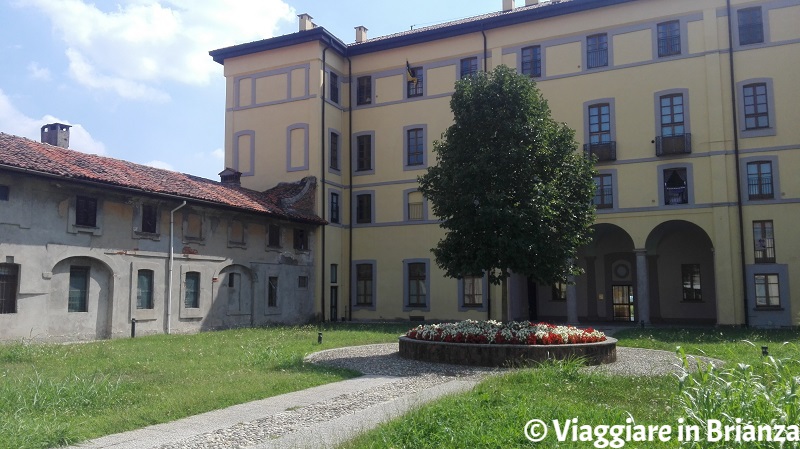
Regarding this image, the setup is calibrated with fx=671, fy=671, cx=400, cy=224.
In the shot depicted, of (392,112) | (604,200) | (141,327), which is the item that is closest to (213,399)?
(141,327)

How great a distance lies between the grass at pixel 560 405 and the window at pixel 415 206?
1947 centimetres

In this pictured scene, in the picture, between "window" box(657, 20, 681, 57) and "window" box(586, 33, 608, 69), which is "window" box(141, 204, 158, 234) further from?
"window" box(657, 20, 681, 57)

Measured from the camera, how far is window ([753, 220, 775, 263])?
25.6m

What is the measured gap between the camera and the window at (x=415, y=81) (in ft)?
106

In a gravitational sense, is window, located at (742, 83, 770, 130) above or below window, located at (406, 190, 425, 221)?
above

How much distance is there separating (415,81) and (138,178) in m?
14.6

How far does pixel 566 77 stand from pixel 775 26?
8.11m

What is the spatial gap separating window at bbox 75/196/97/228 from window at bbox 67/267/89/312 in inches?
55.7

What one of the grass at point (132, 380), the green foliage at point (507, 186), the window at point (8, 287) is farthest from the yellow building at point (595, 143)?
the window at point (8, 287)

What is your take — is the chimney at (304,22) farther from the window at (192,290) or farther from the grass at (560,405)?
the grass at (560,405)

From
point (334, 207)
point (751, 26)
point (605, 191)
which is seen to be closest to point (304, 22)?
point (334, 207)

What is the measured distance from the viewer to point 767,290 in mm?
25578

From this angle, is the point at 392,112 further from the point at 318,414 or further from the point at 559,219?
the point at 318,414

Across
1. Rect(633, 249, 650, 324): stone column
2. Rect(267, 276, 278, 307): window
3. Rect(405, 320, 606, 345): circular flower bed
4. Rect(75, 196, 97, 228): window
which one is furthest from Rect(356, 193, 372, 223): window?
Rect(405, 320, 606, 345): circular flower bed
